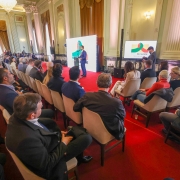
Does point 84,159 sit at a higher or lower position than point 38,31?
lower

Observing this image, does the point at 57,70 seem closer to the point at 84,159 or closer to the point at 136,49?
the point at 84,159

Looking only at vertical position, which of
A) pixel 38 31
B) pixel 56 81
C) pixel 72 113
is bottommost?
pixel 72 113

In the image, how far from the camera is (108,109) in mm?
1264

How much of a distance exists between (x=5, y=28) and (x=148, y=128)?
1661 centimetres

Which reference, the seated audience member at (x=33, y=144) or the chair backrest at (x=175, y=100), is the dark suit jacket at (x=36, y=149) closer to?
the seated audience member at (x=33, y=144)

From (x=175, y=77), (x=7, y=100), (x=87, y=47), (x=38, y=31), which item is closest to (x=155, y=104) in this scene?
(x=175, y=77)

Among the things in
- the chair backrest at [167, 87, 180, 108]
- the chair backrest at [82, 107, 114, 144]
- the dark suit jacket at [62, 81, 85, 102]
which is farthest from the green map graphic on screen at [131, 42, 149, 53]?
the chair backrest at [82, 107, 114, 144]

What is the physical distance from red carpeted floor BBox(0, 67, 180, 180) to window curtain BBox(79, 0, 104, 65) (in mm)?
5754

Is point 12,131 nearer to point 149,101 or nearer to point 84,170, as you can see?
point 84,170

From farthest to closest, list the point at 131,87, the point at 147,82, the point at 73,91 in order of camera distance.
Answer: the point at 147,82
the point at 131,87
the point at 73,91

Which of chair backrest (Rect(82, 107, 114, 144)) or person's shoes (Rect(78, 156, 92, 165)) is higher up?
chair backrest (Rect(82, 107, 114, 144))

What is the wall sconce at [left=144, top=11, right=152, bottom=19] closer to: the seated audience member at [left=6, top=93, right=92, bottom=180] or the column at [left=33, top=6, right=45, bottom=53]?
the seated audience member at [left=6, top=93, right=92, bottom=180]

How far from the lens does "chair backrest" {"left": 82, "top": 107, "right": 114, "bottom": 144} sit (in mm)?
1319

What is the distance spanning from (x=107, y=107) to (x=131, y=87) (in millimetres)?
1511
